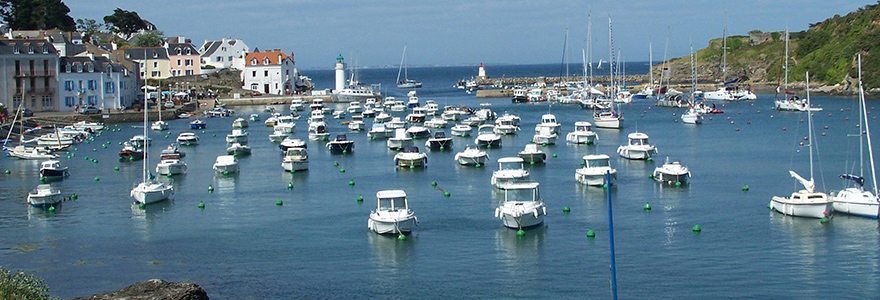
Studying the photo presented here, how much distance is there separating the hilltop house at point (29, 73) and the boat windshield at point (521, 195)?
63.4m

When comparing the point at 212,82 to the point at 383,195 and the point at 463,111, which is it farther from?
the point at 383,195

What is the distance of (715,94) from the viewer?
11975 centimetres

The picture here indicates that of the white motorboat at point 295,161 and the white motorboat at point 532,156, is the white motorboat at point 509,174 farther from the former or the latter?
the white motorboat at point 295,161

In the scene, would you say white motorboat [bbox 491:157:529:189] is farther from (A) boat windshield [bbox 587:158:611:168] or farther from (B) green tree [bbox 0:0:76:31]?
(B) green tree [bbox 0:0:76:31]

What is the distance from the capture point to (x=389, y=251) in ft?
110

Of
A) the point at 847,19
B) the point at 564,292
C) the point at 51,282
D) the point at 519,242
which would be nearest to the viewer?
the point at 564,292

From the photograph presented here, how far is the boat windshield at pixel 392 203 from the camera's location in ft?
118

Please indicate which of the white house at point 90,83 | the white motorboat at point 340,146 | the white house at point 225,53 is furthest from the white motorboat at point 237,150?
the white house at point 225,53

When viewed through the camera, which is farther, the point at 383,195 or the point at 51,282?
the point at 383,195

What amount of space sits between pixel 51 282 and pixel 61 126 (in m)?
60.0

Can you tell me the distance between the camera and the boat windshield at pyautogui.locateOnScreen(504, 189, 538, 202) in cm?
3712

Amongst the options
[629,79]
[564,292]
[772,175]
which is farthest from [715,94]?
[564,292]

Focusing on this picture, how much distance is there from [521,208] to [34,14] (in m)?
104

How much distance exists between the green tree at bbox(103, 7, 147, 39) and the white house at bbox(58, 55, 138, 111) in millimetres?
46423
